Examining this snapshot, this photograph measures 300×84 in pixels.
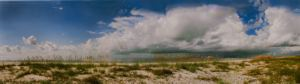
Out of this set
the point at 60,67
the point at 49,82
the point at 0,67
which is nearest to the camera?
the point at 49,82

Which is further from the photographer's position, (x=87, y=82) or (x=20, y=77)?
(x=20, y=77)

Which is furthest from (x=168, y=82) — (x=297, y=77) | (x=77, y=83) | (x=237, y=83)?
(x=297, y=77)

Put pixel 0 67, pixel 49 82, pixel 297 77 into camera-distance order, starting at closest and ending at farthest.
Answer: pixel 49 82, pixel 297 77, pixel 0 67

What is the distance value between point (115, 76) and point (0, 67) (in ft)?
38.6

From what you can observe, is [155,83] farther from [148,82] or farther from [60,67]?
[60,67]

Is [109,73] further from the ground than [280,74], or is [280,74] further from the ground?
[109,73]

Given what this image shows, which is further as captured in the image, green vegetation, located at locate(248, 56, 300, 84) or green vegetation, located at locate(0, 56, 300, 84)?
green vegetation, located at locate(0, 56, 300, 84)

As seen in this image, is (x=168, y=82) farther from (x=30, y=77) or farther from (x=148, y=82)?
(x=30, y=77)

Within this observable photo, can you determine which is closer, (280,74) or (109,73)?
(109,73)

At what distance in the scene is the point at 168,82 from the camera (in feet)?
93.2

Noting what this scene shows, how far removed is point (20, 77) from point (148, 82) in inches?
347

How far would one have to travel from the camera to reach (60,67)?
4153 centimetres

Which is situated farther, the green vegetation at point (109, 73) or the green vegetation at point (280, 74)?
the green vegetation at point (109, 73)

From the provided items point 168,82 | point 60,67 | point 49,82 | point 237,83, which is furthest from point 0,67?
point 237,83
